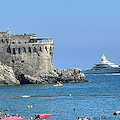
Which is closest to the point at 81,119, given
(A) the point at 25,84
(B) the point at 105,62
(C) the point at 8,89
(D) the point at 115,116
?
(D) the point at 115,116

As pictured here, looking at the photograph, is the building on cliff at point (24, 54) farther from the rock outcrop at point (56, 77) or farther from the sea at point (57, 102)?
the sea at point (57, 102)

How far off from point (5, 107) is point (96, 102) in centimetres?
1201

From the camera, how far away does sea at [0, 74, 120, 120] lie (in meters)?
63.3

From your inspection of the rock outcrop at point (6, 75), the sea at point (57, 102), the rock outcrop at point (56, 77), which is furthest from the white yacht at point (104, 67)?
the sea at point (57, 102)

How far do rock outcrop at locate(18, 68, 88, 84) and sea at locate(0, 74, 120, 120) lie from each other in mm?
4183

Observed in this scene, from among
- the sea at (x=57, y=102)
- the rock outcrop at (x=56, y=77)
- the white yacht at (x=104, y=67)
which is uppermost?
the white yacht at (x=104, y=67)

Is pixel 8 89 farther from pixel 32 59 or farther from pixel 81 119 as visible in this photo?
pixel 81 119

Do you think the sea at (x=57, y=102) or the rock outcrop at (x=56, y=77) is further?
the rock outcrop at (x=56, y=77)

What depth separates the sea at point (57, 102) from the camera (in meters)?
63.3

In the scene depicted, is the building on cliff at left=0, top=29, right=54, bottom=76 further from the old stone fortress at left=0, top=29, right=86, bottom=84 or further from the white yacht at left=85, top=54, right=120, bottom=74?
the white yacht at left=85, top=54, right=120, bottom=74

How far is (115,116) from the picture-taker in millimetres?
60250

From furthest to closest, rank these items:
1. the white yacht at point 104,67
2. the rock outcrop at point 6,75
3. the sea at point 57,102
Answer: the white yacht at point 104,67
the rock outcrop at point 6,75
the sea at point 57,102

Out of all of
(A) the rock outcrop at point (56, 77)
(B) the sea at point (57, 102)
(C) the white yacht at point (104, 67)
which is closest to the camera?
(B) the sea at point (57, 102)

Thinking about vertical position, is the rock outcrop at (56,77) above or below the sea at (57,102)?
above
